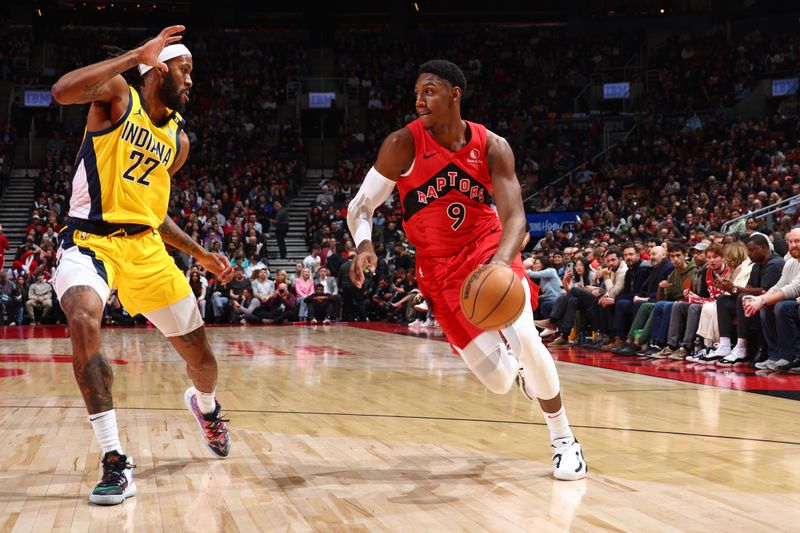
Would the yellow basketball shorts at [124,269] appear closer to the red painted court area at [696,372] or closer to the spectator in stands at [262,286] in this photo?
the red painted court area at [696,372]

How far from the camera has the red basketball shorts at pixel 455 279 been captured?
4.14 meters

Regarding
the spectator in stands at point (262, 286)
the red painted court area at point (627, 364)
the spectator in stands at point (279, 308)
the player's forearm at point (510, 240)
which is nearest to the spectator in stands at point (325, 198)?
the spectator in stands at point (262, 286)

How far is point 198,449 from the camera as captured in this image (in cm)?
453

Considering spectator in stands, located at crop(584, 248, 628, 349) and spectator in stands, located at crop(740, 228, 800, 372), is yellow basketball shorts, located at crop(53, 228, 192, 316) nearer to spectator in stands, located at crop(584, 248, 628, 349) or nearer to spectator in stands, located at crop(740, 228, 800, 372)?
spectator in stands, located at crop(740, 228, 800, 372)

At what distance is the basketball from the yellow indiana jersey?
164cm

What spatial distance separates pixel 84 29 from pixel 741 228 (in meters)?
25.5

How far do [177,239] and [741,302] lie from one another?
6.01m

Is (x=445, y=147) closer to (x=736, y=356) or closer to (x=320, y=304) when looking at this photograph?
(x=736, y=356)

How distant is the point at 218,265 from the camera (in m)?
4.51

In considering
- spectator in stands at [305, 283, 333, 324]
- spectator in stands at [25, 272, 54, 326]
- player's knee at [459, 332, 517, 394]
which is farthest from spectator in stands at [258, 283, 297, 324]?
player's knee at [459, 332, 517, 394]

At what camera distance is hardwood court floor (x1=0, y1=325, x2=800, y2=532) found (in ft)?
Answer: 10.4

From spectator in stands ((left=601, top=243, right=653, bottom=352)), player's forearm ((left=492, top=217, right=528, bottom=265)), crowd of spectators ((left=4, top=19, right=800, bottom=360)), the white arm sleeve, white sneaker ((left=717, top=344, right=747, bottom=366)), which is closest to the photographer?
player's forearm ((left=492, top=217, right=528, bottom=265))

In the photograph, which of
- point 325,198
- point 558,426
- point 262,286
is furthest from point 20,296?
point 558,426

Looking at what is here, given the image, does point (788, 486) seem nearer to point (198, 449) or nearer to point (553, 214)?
point (198, 449)
